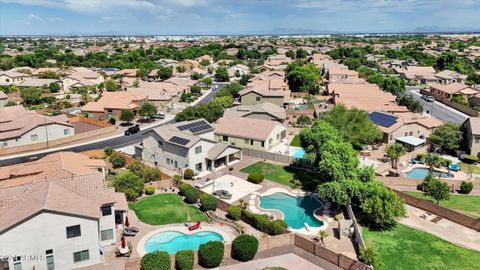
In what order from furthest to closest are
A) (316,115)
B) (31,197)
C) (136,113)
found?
1. (136,113)
2. (316,115)
3. (31,197)

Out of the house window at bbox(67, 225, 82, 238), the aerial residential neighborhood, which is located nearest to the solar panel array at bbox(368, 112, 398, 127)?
the aerial residential neighborhood

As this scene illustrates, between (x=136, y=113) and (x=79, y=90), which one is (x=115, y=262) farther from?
(x=79, y=90)

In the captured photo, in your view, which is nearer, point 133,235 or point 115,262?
point 115,262

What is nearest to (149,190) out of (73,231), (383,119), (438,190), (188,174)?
(188,174)

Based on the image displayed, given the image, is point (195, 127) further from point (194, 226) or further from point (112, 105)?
point (112, 105)

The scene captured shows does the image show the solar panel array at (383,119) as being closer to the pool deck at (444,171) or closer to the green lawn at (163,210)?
the pool deck at (444,171)

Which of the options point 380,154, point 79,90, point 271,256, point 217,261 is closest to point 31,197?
point 217,261

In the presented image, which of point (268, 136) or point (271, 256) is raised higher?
point (268, 136)
